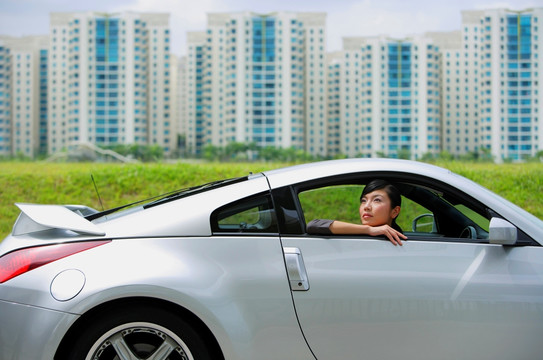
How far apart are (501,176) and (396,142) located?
324 ft

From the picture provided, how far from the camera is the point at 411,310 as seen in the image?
2.39m

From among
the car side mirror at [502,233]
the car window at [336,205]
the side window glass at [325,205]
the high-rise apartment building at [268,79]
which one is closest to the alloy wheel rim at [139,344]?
the car side mirror at [502,233]

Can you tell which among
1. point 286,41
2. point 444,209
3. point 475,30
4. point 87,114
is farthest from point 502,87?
point 444,209

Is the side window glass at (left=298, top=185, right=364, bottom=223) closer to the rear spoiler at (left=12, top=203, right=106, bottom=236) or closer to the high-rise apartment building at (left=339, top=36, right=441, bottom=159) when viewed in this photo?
the rear spoiler at (left=12, top=203, right=106, bottom=236)

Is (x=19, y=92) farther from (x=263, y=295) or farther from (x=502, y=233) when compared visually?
(x=502, y=233)

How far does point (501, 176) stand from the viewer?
9312 millimetres

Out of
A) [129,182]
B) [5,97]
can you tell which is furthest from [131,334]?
[5,97]

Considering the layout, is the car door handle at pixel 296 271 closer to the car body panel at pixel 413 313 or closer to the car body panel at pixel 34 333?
the car body panel at pixel 413 313

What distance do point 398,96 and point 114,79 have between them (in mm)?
59271

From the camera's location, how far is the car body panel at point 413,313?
239cm

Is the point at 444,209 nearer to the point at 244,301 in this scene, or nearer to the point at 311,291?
the point at 311,291

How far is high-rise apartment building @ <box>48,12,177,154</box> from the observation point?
110 m

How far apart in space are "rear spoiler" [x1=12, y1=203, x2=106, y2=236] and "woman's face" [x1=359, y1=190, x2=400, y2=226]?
1407 millimetres

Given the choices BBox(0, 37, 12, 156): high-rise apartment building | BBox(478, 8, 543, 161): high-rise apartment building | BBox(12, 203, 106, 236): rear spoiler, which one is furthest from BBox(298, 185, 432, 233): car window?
BBox(0, 37, 12, 156): high-rise apartment building
